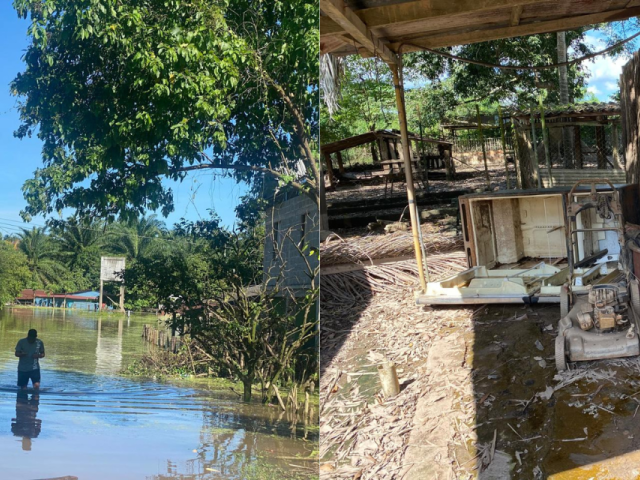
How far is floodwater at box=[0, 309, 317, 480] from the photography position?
133 inches

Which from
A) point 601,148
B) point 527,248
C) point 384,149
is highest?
point 384,149

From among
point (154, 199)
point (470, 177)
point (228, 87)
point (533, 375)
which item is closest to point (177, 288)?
point (154, 199)

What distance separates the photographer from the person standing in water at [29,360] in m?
3.41

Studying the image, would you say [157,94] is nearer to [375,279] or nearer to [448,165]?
[375,279]

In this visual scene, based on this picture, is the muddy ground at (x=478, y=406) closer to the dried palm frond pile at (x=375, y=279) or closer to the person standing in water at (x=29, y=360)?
the dried palm frond pile at (x=375, y=279)

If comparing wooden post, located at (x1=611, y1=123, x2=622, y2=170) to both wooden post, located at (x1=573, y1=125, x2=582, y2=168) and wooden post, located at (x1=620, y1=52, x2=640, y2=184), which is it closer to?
wooden post, located at (x1=573, y1=125, x2=582, y2=168)

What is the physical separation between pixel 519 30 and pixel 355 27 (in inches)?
93.6

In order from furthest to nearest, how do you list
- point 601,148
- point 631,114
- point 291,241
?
point 601,148
point 631,114
point 291,241

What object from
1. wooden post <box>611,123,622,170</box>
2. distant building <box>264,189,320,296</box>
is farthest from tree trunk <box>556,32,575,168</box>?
distant building <box>264,189,320,296</box>

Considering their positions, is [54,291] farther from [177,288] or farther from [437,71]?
[437,71]

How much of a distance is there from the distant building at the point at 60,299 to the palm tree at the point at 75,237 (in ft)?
0.65

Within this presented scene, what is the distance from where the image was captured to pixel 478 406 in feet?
19.0

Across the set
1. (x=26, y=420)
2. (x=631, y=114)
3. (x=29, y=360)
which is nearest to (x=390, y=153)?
(x=631, y=114)

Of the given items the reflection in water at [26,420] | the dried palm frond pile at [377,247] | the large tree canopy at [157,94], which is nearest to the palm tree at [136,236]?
the large tree canopy at [157,94]
